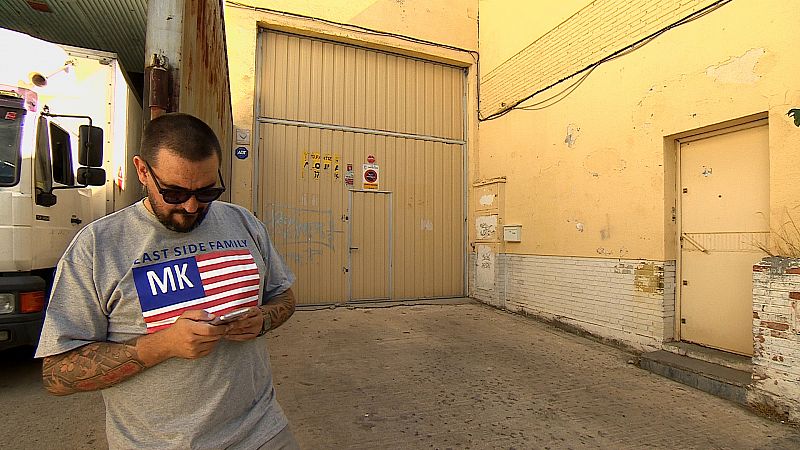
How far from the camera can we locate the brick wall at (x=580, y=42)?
5.78 m

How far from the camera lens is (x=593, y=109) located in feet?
21.9

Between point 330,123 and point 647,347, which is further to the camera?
point 330,123

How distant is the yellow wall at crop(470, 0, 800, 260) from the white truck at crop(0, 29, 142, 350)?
613cm

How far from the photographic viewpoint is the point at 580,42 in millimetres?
6930

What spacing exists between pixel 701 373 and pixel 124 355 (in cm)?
526

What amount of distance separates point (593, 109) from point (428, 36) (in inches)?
167

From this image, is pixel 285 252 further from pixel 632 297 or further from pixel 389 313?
pixel 632 297

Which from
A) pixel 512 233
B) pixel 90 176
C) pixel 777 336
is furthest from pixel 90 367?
pixel 512 233

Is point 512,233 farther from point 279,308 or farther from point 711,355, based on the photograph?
point 279,308

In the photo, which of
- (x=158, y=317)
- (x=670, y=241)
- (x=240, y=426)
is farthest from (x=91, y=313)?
(x=670, y=241)

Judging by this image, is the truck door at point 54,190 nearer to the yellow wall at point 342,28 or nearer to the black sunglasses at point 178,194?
the yellow wall at point 342,28

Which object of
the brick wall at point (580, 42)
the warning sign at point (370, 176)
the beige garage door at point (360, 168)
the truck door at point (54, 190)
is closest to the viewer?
the truck door at point (54, 190)

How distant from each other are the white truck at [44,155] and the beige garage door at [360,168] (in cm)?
365

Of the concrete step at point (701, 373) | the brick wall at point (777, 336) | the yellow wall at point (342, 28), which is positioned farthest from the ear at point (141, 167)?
the yellow wall at point (342, 28)
